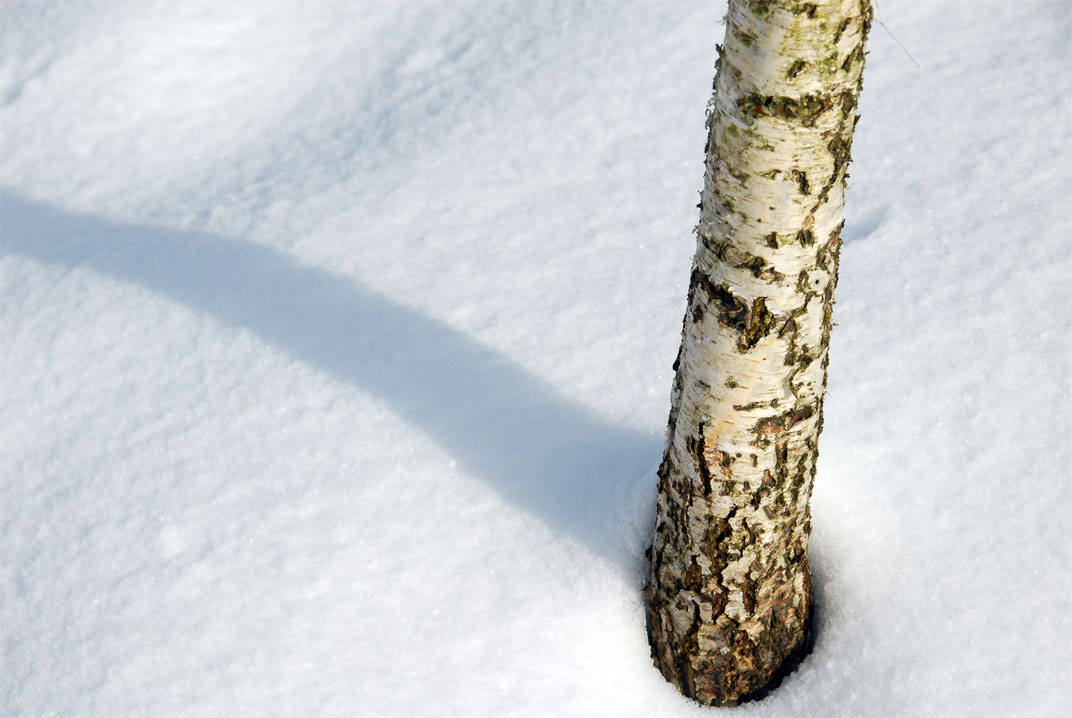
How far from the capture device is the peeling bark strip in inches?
54.2

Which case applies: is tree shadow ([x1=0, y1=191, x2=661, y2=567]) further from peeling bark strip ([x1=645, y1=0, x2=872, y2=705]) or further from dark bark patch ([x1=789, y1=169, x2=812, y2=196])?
dark bark patch ([x1=789, y1=169, x2=812, y2=196])

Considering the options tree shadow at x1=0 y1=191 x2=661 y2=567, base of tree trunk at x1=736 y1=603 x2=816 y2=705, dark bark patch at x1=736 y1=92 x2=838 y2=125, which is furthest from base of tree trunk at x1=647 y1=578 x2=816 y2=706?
dark bark patch at x1=736 y1=92 x2=838 y2=125

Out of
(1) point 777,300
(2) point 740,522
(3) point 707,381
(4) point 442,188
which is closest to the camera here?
(1) point 777,300

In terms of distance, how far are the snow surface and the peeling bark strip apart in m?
0.15

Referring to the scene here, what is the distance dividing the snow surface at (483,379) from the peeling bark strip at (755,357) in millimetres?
145

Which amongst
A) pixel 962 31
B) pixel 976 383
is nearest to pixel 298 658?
pixel 976 383

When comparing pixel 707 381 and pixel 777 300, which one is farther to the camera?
pixel 707 381

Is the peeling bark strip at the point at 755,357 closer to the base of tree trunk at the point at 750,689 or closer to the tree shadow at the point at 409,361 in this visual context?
the base of tree trunk at the point at 750,689

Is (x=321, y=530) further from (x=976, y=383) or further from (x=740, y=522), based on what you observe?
(x=976, y=383)

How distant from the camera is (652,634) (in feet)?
6.71

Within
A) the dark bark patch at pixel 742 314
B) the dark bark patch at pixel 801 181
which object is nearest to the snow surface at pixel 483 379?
the dark bark patch at pixel 742 314

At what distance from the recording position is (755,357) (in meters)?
1.62

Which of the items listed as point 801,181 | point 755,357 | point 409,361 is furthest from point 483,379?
point 801,181

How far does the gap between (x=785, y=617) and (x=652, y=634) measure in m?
0.29
